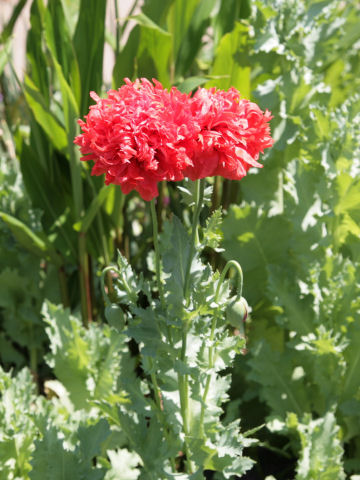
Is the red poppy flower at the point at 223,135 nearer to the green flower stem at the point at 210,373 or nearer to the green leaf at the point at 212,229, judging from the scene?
the green leaf at the point at 212,229

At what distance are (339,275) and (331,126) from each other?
328 mm

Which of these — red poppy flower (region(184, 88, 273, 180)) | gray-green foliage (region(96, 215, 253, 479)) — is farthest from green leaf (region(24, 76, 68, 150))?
red poppy flower (region(184, 88, 273, 180))

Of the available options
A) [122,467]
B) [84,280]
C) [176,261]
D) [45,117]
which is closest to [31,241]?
[84,280]

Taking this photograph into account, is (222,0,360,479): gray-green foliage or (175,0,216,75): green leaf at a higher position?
(175,0,216,75): green leaf

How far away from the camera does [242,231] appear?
1513 mm

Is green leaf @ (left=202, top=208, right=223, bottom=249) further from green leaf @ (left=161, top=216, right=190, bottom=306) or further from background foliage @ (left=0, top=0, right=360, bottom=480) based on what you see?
background foliage @ (left=0, top=0, right=360, bottom=480)

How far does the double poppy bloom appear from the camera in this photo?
72 cm

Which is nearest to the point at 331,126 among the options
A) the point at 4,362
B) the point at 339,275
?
the point at 339,275

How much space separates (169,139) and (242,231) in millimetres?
815

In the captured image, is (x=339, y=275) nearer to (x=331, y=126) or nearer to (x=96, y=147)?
(x=331, y=126)

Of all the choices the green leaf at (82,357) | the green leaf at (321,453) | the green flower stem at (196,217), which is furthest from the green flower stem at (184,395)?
the green leaf at (82,357)

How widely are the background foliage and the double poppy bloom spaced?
0.55 m

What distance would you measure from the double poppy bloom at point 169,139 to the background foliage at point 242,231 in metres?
0.55

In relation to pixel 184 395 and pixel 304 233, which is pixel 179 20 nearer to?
pixel 304 233
